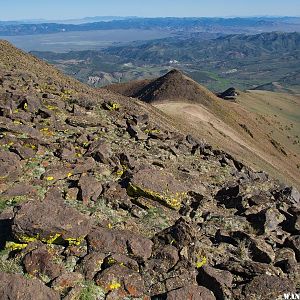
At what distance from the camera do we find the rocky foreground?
11047mm

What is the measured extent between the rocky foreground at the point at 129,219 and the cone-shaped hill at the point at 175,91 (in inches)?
2308

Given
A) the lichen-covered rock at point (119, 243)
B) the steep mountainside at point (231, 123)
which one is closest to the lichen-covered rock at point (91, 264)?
the lichen-covered rock at point (119, 243)

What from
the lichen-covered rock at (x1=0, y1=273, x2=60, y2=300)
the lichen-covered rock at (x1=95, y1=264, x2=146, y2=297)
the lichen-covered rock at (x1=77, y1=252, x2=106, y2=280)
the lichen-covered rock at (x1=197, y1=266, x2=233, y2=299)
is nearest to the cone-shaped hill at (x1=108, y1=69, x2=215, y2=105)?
the lichen-covered rock at (x1=197, y1=266, x2=233, y2=299)

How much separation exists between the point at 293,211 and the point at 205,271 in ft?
23.0

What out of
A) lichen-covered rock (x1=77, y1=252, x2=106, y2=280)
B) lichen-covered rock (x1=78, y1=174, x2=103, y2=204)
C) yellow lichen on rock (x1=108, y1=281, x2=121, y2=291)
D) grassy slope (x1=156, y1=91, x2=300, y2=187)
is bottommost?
grassy slope (x1=156, y1=91, x2=300, y2=187)

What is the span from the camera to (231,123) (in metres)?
70.9

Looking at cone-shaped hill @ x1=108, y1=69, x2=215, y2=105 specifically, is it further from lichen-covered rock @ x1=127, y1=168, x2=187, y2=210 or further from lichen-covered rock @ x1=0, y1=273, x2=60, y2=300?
lichen-covered rock @ x1=0, y1=273, x2=60, y2=300

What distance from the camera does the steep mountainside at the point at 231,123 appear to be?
172 ft

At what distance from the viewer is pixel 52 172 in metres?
16.6

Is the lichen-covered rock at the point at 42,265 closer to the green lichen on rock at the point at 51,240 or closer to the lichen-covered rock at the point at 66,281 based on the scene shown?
the lichen-covered rock at the point at 66,281

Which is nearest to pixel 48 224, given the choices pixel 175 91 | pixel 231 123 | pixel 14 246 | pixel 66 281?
pixel 14 246

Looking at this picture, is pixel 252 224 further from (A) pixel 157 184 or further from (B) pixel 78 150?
(B) pixel 78 150

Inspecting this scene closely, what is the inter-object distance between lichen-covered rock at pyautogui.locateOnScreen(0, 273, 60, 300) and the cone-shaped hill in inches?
2824

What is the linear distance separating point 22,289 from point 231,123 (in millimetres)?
64400
